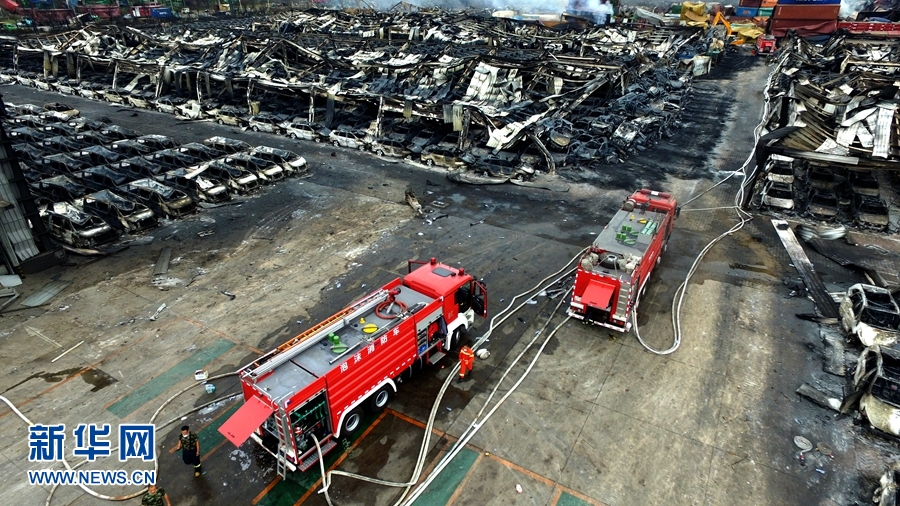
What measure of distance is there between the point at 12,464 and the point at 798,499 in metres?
14.9

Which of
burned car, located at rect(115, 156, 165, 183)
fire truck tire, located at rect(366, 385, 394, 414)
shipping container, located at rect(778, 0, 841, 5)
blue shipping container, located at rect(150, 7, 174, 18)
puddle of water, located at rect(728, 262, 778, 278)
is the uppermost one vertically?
shipping container, located at rect(778, 0, 841, 5)

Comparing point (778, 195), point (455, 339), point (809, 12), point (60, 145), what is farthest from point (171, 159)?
point (809, 12)

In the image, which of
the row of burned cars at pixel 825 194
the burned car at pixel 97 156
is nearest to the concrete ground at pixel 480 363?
the row of burned cars at pixel 825 194

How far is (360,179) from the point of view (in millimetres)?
24062

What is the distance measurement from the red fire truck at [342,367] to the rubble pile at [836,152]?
1508 cm

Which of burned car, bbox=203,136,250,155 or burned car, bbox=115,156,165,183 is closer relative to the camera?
burned car, bbox=115,156,165,183

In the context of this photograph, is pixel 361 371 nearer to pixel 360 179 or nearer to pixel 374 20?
pixel 360 179

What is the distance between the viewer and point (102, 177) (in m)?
21.5

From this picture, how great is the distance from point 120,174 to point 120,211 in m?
4.28

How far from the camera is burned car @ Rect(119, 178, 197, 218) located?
780 inches

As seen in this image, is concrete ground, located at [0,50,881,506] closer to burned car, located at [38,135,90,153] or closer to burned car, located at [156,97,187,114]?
burned car, located at [38,135,90,153]

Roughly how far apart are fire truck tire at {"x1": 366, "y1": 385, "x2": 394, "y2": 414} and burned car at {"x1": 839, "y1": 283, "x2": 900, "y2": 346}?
446 inches

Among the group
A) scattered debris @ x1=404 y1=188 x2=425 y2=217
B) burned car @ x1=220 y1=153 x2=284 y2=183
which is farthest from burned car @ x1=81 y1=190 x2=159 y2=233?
scattered debris @ x1=404 y1=188 x2=425 y2=217

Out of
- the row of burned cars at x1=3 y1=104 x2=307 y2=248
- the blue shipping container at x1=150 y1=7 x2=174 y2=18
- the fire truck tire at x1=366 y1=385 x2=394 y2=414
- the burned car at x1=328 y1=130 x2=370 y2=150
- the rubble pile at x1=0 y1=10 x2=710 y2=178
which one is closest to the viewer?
the fire truck tire at x1=366 y1=385 x2=394 y2=414
